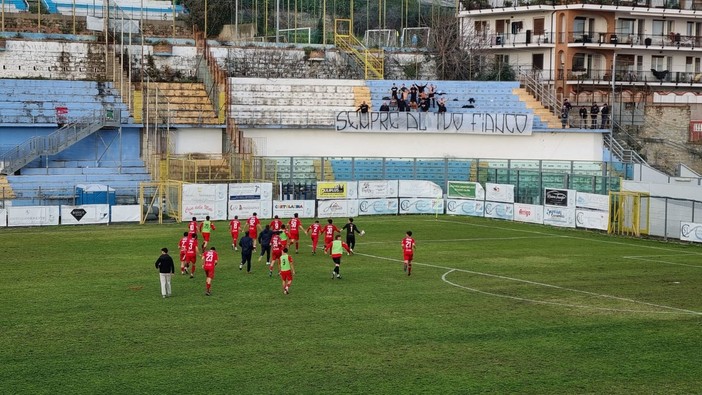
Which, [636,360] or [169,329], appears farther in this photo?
[169,329]

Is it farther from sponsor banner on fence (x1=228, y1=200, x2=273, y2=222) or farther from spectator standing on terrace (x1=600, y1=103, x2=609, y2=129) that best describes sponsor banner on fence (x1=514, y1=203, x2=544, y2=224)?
spectator standing on terrace (x1=600, y1=103, x2=609, y2=129)

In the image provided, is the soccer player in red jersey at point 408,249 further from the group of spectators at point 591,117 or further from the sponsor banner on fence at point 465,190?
the group of spectators at point 591,117

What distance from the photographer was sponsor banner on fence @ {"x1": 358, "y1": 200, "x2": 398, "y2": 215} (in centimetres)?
6128

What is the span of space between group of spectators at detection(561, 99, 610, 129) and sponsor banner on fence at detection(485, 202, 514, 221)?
13.6m

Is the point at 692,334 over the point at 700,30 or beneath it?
beneath

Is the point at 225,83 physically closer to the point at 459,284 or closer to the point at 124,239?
the point at 124,239

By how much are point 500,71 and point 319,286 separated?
47323 millimetres

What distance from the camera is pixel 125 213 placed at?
183ft

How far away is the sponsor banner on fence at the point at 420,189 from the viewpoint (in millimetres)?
62344

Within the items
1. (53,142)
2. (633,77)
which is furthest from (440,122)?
(53,142)

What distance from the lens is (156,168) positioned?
63344 millimetres

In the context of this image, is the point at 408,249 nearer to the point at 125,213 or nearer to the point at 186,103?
the point at 125,213

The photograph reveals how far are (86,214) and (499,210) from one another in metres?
22.7

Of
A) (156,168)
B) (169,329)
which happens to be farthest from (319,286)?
(156,168)
